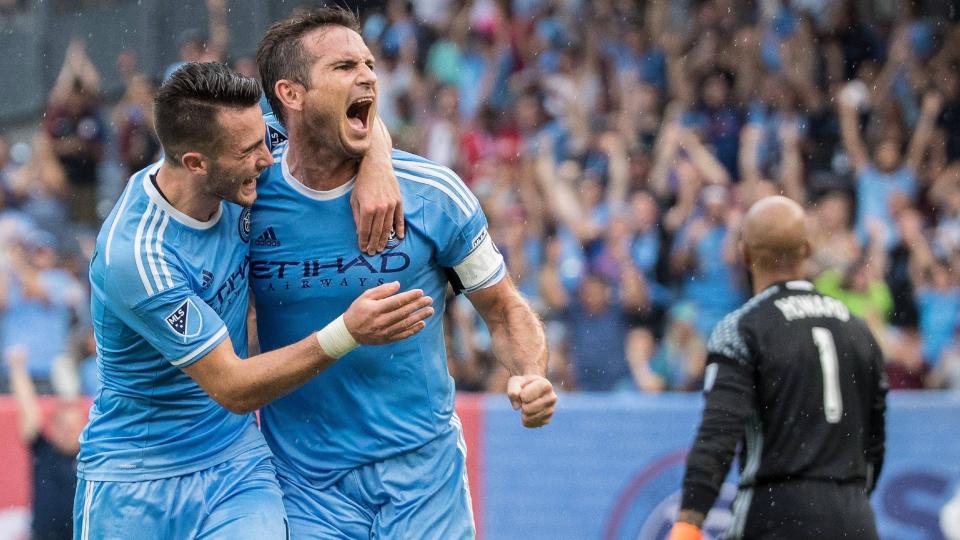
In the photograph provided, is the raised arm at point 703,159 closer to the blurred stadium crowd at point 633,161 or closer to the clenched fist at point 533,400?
the blurred stadium crowd at point 633,161

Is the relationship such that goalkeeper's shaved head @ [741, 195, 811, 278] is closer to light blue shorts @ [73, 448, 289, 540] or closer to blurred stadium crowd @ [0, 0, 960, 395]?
light blue shorts @ [73, 448, 289, 540]

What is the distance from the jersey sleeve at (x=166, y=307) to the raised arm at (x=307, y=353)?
0.05 metres

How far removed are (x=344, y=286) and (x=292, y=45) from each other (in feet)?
2.91

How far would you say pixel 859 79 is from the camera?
13.1 meters

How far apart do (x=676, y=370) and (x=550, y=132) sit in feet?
11.6

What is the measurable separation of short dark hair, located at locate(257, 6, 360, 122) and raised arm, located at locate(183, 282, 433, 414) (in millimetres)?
936

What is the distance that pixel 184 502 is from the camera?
4863 millimetres

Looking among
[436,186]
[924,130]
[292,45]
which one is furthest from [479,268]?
[924,130]

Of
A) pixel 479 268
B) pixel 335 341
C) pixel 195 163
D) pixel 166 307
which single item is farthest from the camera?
pixel 479 268

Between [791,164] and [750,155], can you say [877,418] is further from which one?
[750,155]

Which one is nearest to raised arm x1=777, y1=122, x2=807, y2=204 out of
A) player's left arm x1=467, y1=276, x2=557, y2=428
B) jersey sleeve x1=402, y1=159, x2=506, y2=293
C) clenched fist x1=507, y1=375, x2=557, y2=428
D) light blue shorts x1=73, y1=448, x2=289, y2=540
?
player's left arm x1=467, y1=276, x2=557, y2=428

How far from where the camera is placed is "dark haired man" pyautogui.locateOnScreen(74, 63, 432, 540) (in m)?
4.58

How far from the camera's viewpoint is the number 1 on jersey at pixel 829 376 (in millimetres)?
5785

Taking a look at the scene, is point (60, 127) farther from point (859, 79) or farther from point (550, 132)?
point (859, 79)
